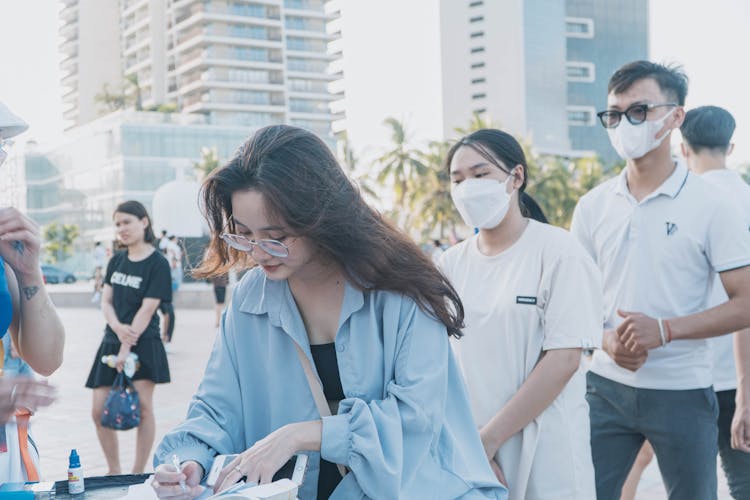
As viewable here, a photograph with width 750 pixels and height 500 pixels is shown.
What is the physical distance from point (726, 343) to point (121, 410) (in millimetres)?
3633

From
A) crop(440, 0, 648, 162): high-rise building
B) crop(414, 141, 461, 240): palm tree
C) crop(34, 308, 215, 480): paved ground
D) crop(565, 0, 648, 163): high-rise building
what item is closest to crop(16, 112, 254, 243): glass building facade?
crop(414, 141, 461, 240): palm tree

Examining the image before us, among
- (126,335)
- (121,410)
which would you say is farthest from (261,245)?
(126,335)

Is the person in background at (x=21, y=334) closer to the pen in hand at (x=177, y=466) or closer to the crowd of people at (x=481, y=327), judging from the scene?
the crowd of people at (x=481, y=327)

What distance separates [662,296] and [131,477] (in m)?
2.08

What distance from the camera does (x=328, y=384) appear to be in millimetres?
2152

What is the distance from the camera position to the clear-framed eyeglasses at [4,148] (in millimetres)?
2280

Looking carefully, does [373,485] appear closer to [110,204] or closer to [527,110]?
[110,204]

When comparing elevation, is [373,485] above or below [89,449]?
above

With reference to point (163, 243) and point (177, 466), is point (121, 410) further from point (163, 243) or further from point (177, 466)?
point (163, 243)

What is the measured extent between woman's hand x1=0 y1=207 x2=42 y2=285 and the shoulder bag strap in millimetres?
762

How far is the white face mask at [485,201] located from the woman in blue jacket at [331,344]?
836mm

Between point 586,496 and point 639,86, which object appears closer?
point 586,496

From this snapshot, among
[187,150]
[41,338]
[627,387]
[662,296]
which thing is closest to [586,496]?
[627,387]

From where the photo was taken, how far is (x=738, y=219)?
320 centimetres
